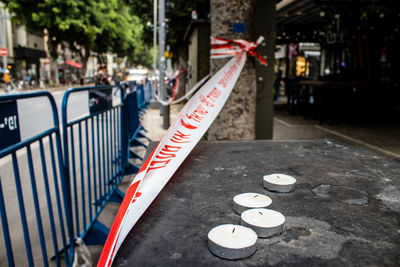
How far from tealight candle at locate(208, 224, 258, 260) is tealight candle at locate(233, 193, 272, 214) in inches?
7.0

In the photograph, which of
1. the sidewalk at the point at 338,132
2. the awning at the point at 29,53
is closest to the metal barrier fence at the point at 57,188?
the sidewalk at the point at 338,132

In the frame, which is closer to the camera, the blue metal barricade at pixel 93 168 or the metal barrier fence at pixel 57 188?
the metal barrier fence at pixel 57 188

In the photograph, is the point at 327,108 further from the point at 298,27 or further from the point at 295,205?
the point at 295,205

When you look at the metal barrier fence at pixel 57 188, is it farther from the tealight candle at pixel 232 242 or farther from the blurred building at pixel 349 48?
the blurred building at pixel 349 48

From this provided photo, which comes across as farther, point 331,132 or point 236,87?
point 331,132

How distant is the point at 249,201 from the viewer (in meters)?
1.27

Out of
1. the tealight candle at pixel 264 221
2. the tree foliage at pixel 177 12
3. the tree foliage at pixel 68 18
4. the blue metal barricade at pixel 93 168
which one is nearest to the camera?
the tealight candle at pixel 264 221

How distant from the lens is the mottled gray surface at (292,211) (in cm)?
96

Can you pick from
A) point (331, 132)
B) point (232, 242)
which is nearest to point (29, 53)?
point (331, 132)

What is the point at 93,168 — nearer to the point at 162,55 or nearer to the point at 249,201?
the point at 249,201

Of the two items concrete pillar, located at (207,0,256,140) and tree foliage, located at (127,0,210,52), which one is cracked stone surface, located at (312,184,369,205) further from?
tree foliage, located at (127,0,210,52)

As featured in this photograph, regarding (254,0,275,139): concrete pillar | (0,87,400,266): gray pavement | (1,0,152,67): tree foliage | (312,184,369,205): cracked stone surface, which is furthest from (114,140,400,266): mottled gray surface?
(1,0,152,67): tree foliage

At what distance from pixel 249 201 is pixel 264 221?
0.18m

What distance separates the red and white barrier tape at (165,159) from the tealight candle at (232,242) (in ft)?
0.96
